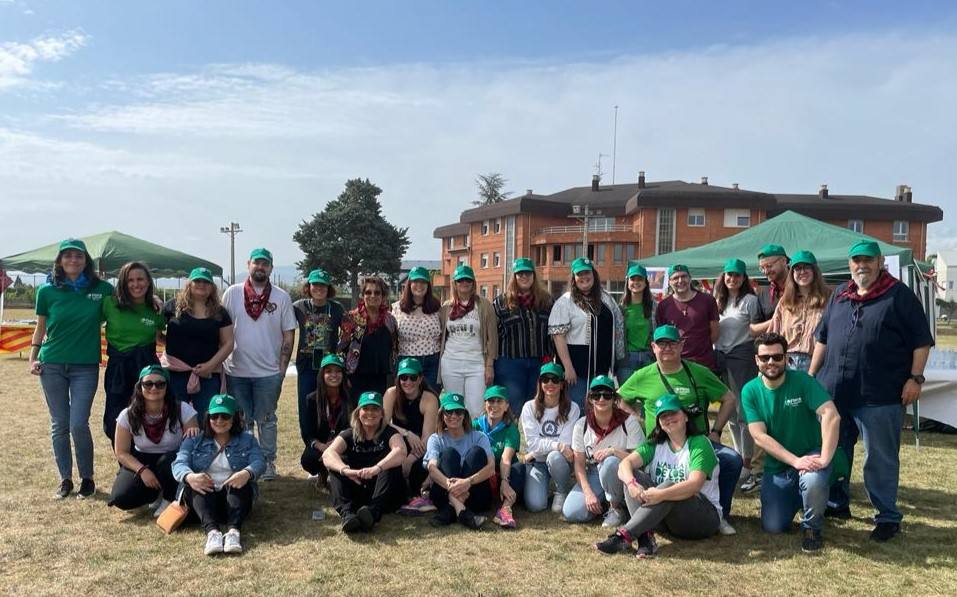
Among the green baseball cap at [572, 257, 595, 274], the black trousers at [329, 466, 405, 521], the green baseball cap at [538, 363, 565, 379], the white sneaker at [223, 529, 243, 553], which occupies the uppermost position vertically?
the green baseball cap at [572, 257, 595, 274]

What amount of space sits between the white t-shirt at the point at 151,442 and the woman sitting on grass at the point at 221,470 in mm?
254

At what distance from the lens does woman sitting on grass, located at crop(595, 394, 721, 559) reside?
387 centimetres

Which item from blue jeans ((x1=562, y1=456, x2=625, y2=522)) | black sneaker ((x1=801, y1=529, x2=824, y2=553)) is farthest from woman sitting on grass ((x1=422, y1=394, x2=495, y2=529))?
black sneaker ((x1=801, y1=529, x2=824, y2=553))

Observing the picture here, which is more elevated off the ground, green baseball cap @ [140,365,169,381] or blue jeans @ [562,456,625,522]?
green baseball cap @ [140,365,169,381]

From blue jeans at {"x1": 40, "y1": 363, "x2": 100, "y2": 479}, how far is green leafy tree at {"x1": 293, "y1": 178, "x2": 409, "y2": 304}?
37314 mm

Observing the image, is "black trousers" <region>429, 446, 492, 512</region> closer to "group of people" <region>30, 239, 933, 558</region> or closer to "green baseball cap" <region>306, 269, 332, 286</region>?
"group of people" <region>30, 239, 933, 558</region>

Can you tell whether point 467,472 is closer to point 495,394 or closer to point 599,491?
point 495,394

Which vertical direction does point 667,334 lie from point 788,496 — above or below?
above

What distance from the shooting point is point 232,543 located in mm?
3865

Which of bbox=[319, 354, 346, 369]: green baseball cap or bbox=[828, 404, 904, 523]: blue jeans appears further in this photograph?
bbox=[319, 354, 346, 369]: green baseball cap

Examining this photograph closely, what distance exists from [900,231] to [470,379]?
41.7 metres

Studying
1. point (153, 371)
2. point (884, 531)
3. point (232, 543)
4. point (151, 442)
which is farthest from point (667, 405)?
point (151, 442)

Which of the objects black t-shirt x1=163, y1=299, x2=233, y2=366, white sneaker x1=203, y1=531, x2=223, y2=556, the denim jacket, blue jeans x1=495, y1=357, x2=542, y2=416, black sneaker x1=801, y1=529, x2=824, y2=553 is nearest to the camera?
white sneaker x1=203, y1=531, x2=223, y2=556

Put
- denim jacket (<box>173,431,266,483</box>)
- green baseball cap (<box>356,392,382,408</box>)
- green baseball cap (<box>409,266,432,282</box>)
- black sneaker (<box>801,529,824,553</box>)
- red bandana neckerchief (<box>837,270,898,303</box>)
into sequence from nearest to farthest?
black sneaker (<box>801,529,824,553</box>), red bandana neckerchief (<box>837,270,898,303</box>), denim jacket (<box>173,431,266,483</box>), green baseball cap (<box>356,392,382,408</box>), green baseball cap (<box>409,266,432,282</box>)
